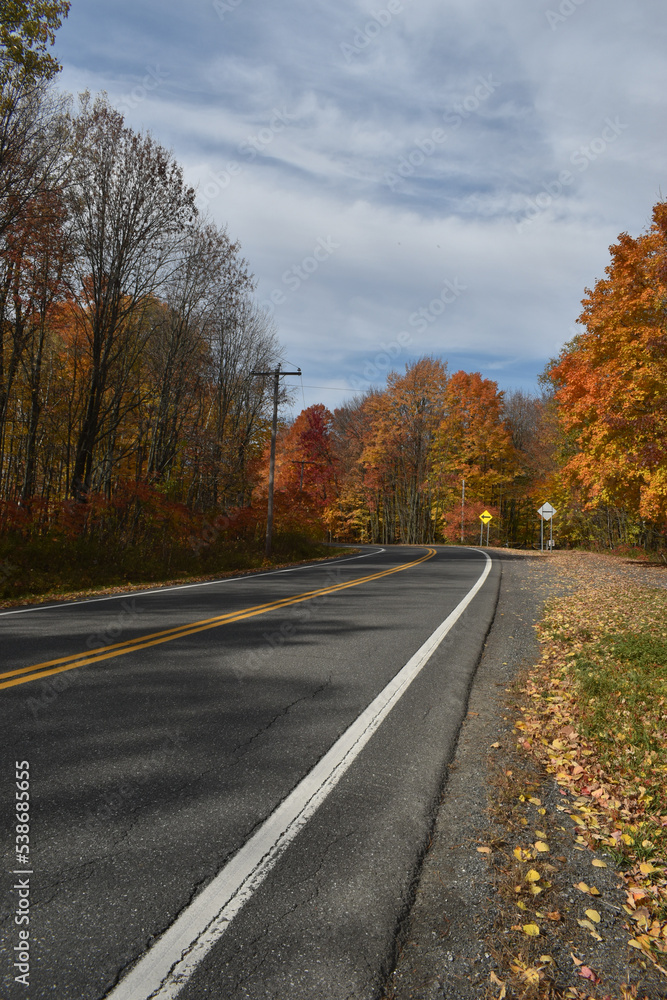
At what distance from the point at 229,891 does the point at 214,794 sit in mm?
830

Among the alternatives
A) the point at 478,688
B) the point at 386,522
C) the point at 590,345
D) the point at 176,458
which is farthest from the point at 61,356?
the point at 386,522

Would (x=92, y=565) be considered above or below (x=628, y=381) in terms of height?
below

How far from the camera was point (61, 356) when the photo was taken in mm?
20234

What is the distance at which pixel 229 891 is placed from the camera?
2.38 m

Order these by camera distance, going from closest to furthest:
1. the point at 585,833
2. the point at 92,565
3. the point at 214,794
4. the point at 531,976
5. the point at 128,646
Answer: the point at 531,976, the point at 585,833, the point at 214,794, the point at 128,646, the point at 92,565

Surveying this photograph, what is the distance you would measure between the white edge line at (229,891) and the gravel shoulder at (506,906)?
0.65 metres

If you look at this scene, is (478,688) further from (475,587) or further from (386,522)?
(386,522)

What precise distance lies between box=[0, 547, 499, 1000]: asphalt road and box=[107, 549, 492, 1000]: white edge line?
0.03 m

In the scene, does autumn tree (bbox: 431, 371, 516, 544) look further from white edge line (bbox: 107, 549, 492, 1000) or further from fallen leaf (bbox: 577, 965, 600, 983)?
fallen leaf (bbox: 577, 965, 600, 983)

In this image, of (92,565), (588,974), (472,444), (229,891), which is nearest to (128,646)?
(229,891)

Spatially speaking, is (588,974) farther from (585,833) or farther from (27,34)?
(27,34)

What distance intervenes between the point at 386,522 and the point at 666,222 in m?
39.5

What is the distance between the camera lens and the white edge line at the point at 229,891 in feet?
6.34

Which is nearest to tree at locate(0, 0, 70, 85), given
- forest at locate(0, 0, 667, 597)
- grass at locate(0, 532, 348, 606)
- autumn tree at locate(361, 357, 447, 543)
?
forest at locate(0, 0, 667, 597)
